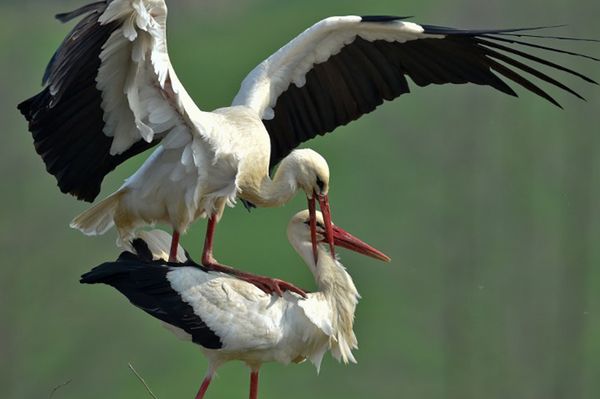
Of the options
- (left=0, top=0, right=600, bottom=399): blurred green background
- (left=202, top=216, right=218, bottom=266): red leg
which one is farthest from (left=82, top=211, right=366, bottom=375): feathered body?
(left=0, top=0, right=600, bottom=399): blurred green background

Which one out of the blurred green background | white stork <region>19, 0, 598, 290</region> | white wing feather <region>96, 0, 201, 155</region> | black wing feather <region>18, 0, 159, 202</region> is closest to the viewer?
black wing feather <region>18, 0, 159, 202</region>

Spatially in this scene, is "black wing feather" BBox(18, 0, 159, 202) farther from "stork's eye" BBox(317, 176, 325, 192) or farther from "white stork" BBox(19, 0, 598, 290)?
"stork's eye" BBox(317, 176, 325, 192)

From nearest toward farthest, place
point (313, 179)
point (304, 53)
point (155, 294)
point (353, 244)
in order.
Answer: point (155, 294)
point (313, 179)
point (353, 244)
point (304, 53)

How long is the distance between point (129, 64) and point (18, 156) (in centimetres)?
1419

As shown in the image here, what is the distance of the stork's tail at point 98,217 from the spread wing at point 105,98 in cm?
7

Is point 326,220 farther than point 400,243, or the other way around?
point 400,243

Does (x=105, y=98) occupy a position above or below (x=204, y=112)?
above

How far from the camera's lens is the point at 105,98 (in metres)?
7.02

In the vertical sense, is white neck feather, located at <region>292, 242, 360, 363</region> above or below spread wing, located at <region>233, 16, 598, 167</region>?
below

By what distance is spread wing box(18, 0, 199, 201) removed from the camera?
6430mm

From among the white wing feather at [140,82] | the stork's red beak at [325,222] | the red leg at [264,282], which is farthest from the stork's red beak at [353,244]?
the white wing feather at [140,82]

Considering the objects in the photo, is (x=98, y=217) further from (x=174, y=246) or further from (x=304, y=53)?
(x=304, y=53)

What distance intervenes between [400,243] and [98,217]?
1147 centimetres

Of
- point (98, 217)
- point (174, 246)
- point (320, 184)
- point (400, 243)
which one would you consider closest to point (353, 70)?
point (320, 184)
